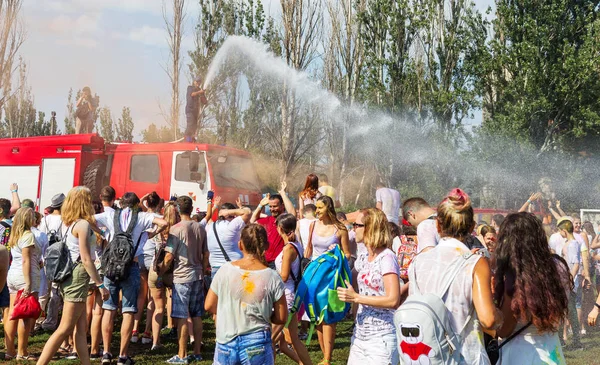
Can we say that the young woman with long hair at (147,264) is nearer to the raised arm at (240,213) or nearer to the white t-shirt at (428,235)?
the raised arm at (240,213)

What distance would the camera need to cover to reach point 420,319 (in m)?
3.49

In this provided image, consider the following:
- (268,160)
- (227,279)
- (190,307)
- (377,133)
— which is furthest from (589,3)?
(227,279)

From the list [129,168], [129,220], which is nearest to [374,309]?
[129,220]

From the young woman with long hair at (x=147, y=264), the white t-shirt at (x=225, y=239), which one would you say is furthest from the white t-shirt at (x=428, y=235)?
the young woman with long hair at (x=147, y=264)

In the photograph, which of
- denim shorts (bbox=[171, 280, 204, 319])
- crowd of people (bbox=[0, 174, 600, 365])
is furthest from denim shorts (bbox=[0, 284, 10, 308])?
denim shorts (bbox=[171, 280, 204, 319])

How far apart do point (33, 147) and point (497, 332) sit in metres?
13.5

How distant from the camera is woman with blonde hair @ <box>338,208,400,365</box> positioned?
16.3 ft

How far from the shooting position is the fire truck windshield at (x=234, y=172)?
13797 mm

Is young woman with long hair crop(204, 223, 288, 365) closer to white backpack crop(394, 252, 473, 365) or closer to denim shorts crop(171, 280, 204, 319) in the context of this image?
white backpack crop(394, 252, 473, 365)

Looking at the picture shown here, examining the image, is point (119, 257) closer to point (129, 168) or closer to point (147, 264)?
point (147, 264)

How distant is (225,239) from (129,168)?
6.38 meters

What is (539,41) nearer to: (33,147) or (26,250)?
(33,147)

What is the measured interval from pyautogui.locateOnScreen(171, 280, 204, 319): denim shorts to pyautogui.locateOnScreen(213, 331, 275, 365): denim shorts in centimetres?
326

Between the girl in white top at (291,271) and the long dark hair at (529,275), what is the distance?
10.0 ft
